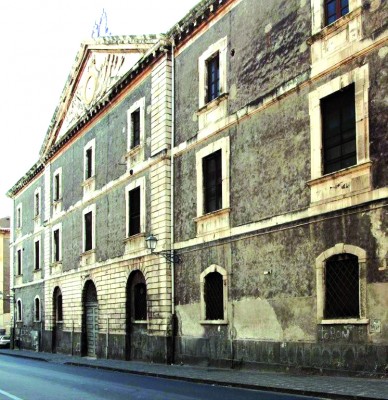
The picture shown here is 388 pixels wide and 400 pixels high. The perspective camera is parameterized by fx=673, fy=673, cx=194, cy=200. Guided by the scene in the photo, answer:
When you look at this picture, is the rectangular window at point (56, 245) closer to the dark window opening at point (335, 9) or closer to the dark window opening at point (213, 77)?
the dark window opening at point (213, 77)

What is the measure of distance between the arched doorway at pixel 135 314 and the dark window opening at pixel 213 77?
7509mm

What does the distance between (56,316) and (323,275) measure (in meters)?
23.7

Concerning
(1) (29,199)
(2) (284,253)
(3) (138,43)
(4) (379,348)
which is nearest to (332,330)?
(4) (379,348)

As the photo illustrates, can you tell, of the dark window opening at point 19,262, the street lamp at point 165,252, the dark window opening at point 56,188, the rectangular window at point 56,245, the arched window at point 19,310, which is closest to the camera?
the street lamp at point 165,252

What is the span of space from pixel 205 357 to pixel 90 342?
39.7 ft

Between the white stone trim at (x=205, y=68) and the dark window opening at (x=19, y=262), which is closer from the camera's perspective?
the white stone trim at (x=205, y=68)

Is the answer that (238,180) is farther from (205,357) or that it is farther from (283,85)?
(205,357)

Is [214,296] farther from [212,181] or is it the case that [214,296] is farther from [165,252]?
[212,181]

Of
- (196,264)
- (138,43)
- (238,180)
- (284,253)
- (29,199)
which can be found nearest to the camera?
(284,253)

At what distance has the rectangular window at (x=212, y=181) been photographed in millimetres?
20219

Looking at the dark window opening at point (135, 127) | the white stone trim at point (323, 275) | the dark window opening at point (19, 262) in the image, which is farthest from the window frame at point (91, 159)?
the white stone trim at point (323, 275)

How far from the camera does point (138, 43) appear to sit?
27.2 meters

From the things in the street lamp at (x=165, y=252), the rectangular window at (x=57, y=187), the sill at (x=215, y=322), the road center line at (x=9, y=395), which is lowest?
the road center line at (x=9, y=395)

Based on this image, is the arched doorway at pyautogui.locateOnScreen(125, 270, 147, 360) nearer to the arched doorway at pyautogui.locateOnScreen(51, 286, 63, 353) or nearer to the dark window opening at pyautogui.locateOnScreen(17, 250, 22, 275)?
the arched doorway at pyautogui.locateOnScreen(51, 286, 63, 353)
